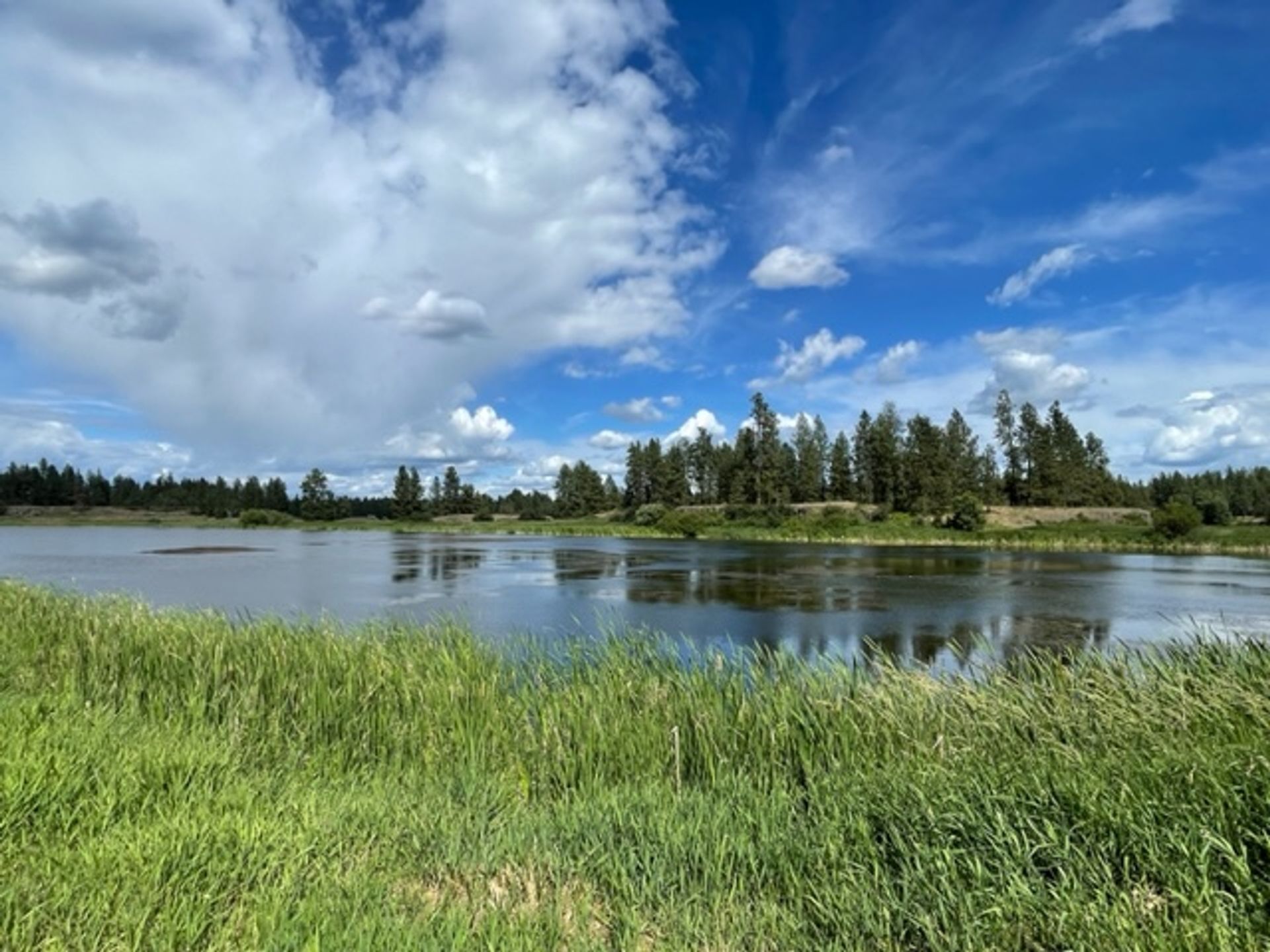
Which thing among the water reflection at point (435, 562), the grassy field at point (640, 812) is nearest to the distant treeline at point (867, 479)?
the water reflection at point (435, 562)

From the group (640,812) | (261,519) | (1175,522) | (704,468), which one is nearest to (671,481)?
(704,468)

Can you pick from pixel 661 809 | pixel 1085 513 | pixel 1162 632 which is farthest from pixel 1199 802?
pixel 1085 513

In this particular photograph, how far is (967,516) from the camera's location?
242 feet

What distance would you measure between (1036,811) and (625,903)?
8.94ft

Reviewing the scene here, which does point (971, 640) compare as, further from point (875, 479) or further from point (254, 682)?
point (875, 479)

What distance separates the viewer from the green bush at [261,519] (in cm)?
11662

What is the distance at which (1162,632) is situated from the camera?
21.1m

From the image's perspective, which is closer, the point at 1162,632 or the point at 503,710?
the point at 503,710

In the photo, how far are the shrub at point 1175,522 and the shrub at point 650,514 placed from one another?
49776 mm

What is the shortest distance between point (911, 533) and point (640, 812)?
7259 centimetres

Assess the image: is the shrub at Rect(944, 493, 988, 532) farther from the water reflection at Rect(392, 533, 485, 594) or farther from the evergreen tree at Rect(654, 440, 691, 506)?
the water reflection at Rect(392, 533, 485, 594)

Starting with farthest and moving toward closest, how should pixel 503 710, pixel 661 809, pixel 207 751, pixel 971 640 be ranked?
pixel 971 640
pixel 503 710
pixel 207 751
pixel 661 809

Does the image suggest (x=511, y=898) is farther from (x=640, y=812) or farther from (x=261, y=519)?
(x=261, y=519)

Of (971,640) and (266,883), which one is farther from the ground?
(266,883)
